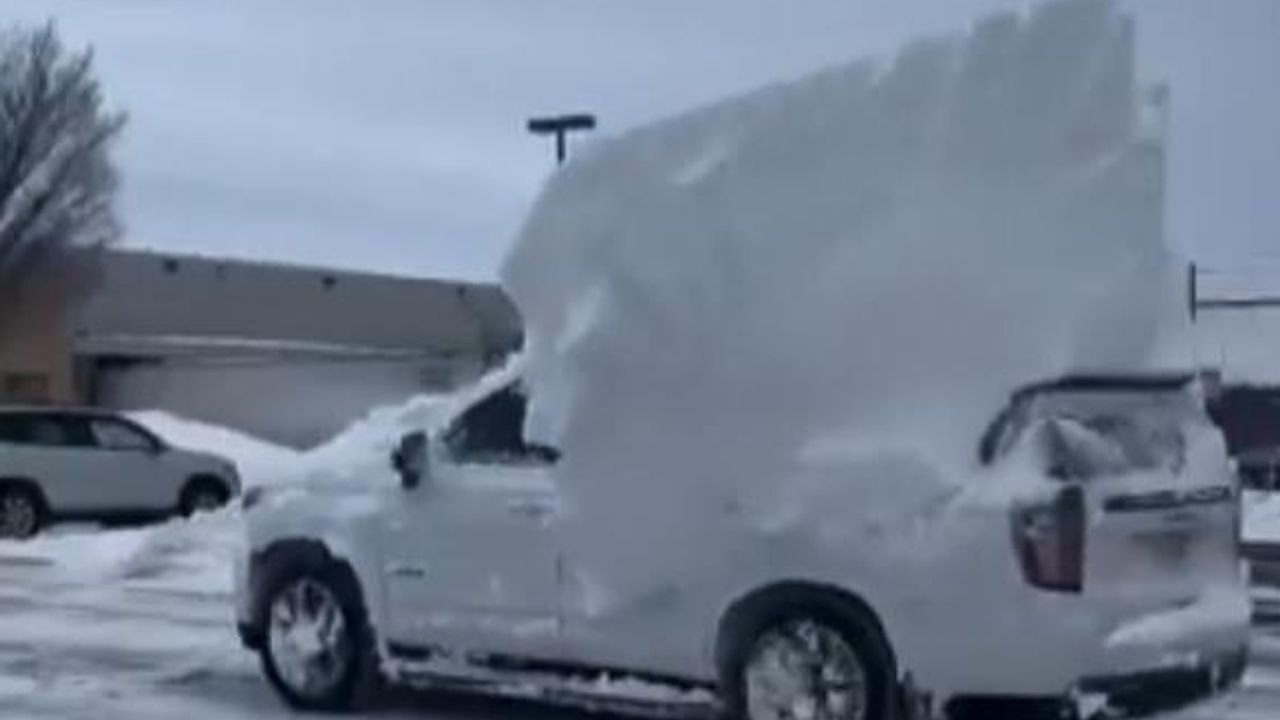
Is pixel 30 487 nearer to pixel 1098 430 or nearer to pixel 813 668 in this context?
pixel 813 668

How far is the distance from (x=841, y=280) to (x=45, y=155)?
42265 mm

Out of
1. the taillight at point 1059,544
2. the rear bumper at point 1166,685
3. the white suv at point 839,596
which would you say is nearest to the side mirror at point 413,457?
the white suv at point 839,596

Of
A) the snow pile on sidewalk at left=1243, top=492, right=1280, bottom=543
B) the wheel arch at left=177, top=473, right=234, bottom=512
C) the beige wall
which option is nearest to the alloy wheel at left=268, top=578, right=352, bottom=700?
the snow pile on sidewalk at left=1243, top=492, right=1280, bottom=543

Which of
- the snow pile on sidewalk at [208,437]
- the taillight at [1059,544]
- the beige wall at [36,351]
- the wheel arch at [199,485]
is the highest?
the beige wall at [36,351]

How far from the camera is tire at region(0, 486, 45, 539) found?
87.4 feet

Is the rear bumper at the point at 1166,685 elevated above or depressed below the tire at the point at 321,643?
below

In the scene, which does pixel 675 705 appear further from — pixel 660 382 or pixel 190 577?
pixel 190 577

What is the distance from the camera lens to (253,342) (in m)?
62.0

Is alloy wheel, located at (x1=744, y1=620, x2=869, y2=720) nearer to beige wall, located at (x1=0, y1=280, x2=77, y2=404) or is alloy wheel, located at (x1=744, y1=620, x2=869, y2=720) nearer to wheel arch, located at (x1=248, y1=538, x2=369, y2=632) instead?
wheel arch, located at (x1=248, y1=538, x2=369, y2=632)

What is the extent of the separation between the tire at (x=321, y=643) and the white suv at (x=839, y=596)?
0.01 m

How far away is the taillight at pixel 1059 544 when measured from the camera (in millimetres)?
8773

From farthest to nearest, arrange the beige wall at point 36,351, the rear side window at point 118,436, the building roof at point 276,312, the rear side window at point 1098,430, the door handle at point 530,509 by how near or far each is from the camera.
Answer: the building roof at point 276,312 < the beige wall at point 36,351 < the rear side window at point 118,436 < the door handle at point 530,509 < the rear side window at point 1098,430

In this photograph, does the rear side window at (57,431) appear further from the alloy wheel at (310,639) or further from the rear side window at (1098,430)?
the rear side window at (1098,430)

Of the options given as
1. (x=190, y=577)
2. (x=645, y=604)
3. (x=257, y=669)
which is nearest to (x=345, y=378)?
(x=190, y=577)
